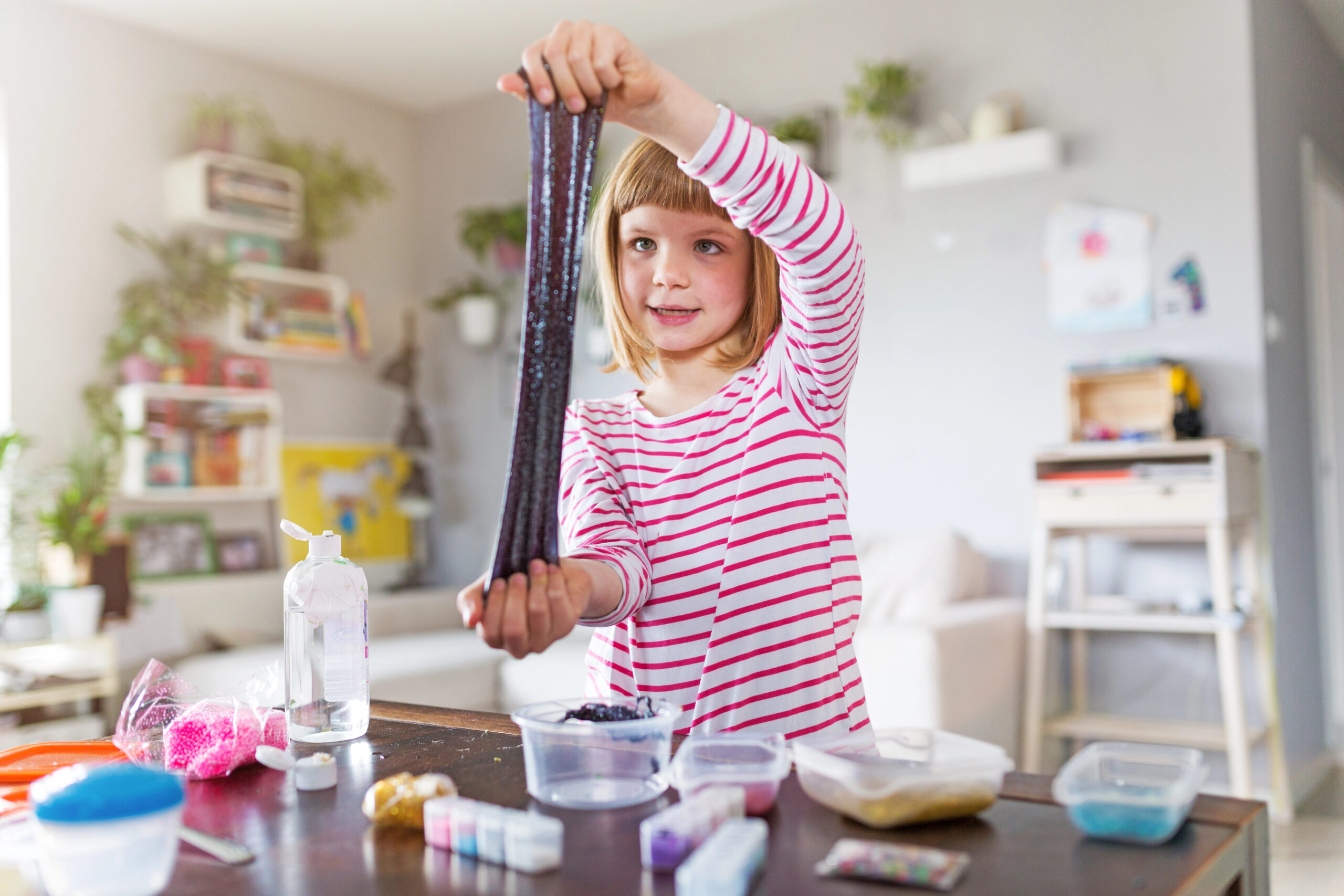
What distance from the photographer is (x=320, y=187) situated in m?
4.40

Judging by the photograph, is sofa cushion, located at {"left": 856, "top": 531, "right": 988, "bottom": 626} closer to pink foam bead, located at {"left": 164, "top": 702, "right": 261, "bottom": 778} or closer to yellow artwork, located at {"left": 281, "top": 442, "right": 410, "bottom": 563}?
yellow artwork, located at {"left": 281, "top": 442, "right": 410, "bottom": 563}

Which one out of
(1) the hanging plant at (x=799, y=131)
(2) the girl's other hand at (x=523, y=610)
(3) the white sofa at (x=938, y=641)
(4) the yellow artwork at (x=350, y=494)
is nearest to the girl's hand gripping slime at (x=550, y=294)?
(2) the girl's other hand at (x=523, y=610)

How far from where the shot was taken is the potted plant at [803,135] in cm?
371

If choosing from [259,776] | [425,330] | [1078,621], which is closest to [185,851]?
[259,776]

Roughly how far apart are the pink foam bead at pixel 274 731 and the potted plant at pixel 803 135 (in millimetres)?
3105

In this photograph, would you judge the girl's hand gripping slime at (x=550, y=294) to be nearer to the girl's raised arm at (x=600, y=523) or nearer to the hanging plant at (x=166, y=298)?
the girl's raised arm at (x=600, y=523)

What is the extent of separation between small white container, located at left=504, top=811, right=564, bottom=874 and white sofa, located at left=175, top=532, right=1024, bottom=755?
2.08 meters

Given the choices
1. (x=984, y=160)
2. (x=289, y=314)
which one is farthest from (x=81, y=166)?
(x=984, y=160)

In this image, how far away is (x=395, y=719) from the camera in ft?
3.37

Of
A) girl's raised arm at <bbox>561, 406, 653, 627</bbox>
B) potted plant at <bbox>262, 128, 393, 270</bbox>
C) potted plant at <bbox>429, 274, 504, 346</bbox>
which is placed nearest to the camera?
girl's raised arm at <bbox>561, 406, 653, 627</bbox>

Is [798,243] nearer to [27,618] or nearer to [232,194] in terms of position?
[27,618]

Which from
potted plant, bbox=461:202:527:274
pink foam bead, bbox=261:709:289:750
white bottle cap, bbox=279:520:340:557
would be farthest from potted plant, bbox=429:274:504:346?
pink foam bead, bbox=261:709:289:750

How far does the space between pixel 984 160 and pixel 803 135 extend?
680mm

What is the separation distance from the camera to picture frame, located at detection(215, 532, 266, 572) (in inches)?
161
